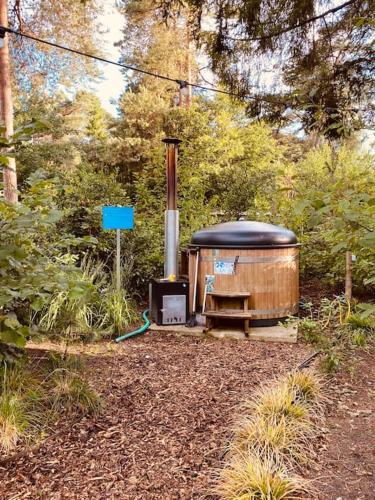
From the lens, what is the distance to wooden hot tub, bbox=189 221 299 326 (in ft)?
14.6

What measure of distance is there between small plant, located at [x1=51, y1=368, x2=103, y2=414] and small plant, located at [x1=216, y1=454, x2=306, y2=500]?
988mm

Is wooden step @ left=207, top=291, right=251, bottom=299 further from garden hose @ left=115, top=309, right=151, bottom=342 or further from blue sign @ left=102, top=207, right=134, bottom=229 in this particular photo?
blue sign @ left=102, top=207, right=134, bottom=229

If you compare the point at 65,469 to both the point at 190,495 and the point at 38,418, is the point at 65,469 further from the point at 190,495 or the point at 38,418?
the point at 190,495

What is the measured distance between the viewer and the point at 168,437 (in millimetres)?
2174

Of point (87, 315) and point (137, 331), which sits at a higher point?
point (87, 315)

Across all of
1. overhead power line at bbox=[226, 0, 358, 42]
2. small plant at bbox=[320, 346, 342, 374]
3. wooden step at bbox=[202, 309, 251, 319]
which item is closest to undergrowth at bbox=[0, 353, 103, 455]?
small plant at bbox=[320, 346, 342, 374]

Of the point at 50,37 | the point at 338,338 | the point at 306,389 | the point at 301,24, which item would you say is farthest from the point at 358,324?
the point at 50,37

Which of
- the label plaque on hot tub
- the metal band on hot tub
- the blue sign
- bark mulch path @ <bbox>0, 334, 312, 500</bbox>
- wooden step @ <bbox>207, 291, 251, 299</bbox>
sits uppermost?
the blue sign

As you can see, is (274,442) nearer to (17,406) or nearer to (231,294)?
(17,406)

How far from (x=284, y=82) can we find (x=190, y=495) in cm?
317

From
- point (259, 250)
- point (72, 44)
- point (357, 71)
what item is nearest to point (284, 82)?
point (357, 71)

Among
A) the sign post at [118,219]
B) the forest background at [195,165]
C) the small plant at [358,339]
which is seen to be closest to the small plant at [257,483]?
the forest background at [195,165]

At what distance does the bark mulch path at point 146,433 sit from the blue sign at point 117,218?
1.58 meters

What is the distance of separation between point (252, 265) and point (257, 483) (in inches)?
118
